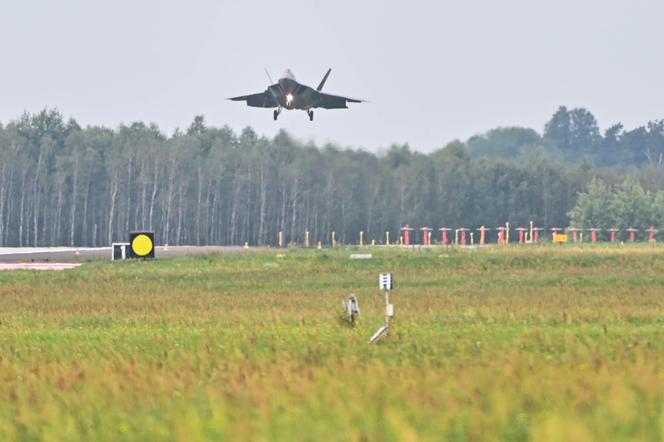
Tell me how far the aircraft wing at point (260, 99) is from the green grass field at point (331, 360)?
34.3 metres

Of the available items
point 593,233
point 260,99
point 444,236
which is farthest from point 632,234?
point 260,99

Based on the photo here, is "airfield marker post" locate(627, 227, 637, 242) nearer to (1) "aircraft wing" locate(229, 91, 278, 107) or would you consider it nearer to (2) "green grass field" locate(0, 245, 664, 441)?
(1) "aircraft wing" locate(229, 91, 278, 107)

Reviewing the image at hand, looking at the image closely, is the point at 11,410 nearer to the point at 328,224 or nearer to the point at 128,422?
the point at 128,422

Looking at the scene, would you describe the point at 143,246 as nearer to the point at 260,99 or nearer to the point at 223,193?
the point at 260,99

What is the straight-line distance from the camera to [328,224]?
12112cm

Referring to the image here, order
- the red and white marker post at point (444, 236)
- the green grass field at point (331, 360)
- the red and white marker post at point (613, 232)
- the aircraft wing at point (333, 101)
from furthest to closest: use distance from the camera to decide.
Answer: the red and white marker post at point (613, 232) < the red and white marker post at point (444, 236) < the aircraft wing at point (333, 101) < the green grass field at point (331, 360)

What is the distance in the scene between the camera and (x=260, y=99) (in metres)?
85.4

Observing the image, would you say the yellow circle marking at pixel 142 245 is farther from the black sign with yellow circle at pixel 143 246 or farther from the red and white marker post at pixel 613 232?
the red and white marker post at pixel 613 232

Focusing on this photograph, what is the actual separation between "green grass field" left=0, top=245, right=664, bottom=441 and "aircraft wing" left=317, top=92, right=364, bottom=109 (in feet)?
116

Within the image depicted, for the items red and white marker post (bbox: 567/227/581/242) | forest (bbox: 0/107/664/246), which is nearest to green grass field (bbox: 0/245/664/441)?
red and white marker post (bbox: 567/227/581/242)

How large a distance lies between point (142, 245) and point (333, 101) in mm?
22150

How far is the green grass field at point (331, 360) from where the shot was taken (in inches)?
569

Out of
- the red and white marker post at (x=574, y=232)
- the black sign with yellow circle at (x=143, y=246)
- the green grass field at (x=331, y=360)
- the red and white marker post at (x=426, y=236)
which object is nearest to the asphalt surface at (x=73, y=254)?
the black sign with yellow circle at (x=143, y=246)

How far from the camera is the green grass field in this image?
14.4m
